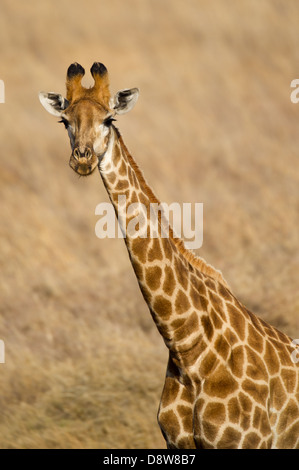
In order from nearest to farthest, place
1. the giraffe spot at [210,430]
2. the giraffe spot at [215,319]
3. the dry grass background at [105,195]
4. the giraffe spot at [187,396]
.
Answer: the giraffe spot at [210,430], the giraffe spot at [187,396], the giraffe spot at [215,319], the dry grass background at [105,195]

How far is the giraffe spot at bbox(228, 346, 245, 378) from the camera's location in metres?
7.49

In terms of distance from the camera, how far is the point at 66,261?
1873 cm

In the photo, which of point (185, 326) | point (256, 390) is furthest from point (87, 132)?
point (256, 390)

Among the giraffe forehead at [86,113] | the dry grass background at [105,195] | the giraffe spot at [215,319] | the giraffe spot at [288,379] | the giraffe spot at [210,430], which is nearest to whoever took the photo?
the giraffe forehead at [86,113]

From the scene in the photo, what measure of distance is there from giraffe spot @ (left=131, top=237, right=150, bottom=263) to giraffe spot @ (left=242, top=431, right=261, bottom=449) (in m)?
1.74

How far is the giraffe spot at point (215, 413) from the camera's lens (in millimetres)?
7285

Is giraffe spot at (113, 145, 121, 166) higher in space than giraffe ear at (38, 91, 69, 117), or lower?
lower

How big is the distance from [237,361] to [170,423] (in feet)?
2.61

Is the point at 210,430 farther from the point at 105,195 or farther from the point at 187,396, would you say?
the point at 105,195

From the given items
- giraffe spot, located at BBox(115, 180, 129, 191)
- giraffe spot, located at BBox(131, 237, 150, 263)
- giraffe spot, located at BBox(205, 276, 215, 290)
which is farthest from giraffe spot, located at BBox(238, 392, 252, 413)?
giraffe spot, located at BBox(115, 180, 129, 191)

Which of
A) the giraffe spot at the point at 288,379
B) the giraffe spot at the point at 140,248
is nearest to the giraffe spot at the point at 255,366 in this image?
the giraffe spot at the point at 288,379

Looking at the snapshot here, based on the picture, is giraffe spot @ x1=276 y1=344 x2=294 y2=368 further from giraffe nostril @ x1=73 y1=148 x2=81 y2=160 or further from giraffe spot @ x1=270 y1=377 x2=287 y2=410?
giraffe nostril @ x1=73 y1=148 x2=81 y2=160

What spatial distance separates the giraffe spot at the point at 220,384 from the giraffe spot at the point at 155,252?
1101mm

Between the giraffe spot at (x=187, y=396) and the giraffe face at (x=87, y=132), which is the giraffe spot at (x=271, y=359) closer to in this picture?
the giraffe spot at (x=187, y=396)
